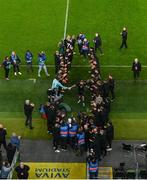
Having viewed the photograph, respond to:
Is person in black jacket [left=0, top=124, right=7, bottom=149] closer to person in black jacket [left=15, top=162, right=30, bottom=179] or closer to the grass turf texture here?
the grass turf texture

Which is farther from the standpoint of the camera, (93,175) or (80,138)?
(80,138)

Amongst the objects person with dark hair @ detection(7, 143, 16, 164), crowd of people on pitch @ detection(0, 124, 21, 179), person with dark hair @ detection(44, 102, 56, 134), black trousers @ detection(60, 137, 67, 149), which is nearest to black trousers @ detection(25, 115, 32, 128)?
person with dark hair @ detection(44, 102, 56, 134)

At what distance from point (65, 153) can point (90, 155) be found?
2.31m

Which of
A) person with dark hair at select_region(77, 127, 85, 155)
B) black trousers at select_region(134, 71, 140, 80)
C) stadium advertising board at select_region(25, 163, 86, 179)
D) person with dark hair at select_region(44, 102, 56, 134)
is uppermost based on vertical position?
black trousers at select_region(134, 71, 140, 80)

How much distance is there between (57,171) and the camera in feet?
63.7

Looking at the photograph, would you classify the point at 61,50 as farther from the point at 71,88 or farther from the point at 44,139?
the point at 44,139

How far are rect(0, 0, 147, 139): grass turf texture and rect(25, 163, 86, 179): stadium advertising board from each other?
2.16 meters

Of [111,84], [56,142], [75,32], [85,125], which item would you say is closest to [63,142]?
[56,142]

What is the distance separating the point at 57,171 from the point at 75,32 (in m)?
13.2

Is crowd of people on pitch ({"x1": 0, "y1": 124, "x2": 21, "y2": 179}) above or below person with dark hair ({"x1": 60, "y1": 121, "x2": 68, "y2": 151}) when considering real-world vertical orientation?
below

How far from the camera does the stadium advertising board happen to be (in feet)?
62.8

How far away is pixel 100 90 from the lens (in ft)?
73.2

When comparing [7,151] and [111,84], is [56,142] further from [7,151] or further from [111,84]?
[111,84]

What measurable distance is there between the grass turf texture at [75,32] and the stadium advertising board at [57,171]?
7.07 ft
